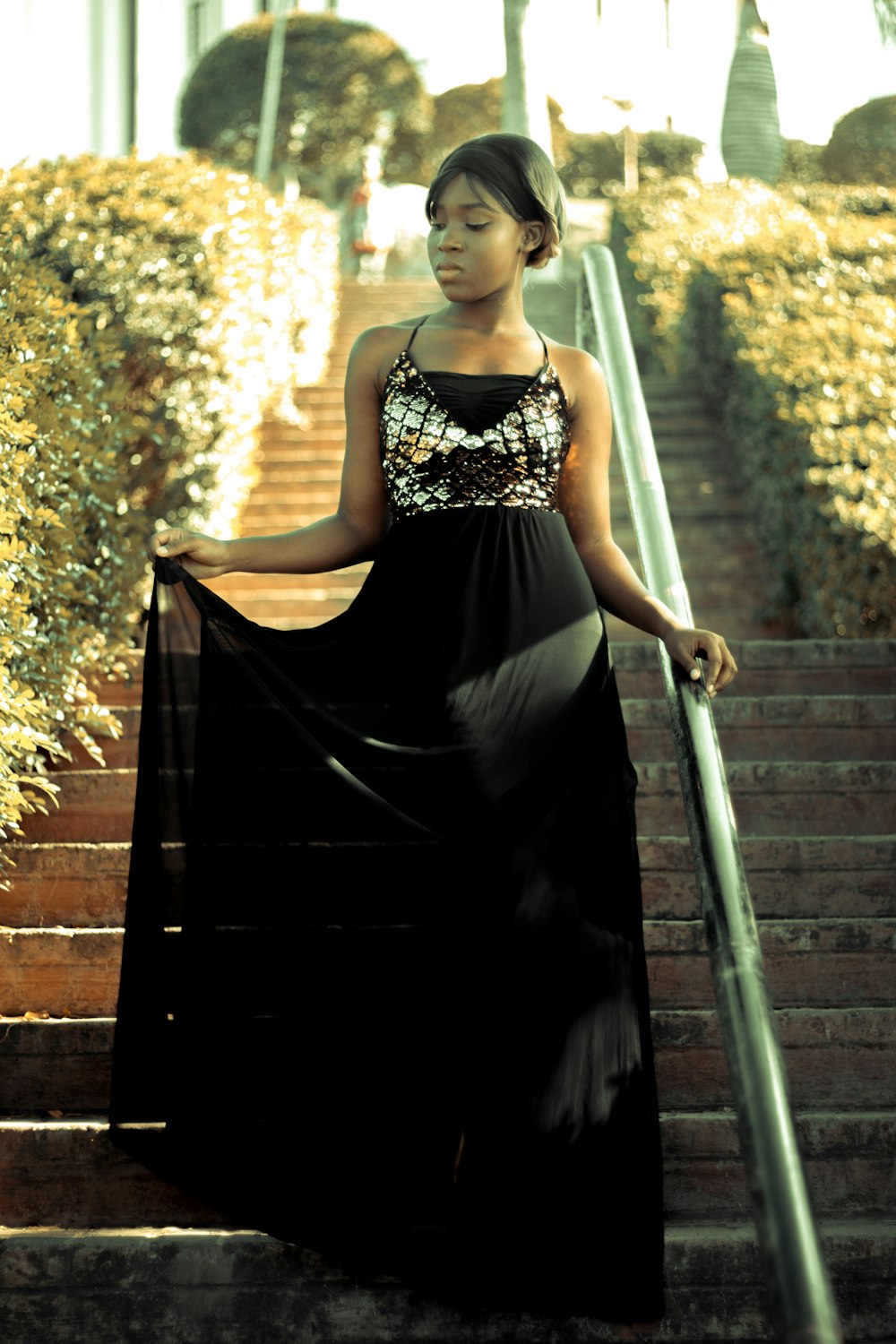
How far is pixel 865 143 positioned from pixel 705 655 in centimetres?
1939

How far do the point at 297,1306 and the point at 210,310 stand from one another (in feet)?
13.5

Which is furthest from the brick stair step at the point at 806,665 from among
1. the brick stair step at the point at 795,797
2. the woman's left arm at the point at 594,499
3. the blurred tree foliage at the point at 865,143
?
the blurred tree foliage at the point at 865,143

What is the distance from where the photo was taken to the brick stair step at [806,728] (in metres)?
4.58

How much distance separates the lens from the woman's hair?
2760 mm

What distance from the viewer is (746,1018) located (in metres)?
2.25

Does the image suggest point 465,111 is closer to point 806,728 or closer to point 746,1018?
point 806,728

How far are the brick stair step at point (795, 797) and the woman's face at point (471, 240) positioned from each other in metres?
1.72

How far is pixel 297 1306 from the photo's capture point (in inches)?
107

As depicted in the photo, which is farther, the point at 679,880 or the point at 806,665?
the point at 806,665

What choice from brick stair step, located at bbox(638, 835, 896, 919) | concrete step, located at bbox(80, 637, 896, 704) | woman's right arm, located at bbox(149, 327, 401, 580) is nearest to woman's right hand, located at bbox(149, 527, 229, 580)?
woman's right arm, located at bbox(149, 327, 401, 580)

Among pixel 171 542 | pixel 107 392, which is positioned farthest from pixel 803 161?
pixel 171 542

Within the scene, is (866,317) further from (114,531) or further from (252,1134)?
(252,1134)

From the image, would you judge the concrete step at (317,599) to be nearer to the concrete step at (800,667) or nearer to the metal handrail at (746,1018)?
the concrete step at (800,667)

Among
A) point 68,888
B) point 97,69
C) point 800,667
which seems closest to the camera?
point 68,888
